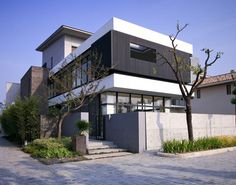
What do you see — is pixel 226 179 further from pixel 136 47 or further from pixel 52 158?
pixel 136 47

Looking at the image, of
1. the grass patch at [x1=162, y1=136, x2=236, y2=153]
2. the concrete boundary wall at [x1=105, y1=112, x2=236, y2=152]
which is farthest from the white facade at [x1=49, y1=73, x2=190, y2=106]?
the grass patch at [x1=162, y1=136, x2=236, y2=153]

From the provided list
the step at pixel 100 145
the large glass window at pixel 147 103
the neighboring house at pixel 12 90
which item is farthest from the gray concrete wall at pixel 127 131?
the neighboring house at pixel 12 90

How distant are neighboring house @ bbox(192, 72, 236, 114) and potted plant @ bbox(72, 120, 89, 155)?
17.5 m

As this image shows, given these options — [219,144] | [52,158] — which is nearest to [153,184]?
[52,158]

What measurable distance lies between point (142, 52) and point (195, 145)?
7964mm

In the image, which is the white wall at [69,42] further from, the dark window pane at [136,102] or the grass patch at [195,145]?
the grass patch at [195,145]

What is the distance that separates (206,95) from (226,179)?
22094 millimetres

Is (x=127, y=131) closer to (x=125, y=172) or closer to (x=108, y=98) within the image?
(x=108, y=98)

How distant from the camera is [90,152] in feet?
42.2

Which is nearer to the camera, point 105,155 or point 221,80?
point 105,155

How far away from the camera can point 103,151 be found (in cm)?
1326

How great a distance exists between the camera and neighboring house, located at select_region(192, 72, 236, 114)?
26.1m

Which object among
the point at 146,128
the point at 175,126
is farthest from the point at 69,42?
the point at 146,128

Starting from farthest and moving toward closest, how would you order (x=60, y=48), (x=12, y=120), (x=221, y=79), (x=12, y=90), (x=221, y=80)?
(x=12, y=90)
(x=60, y=48)
(x=221, y=79)
(x=221, y=80)
(x=12, y=120)
